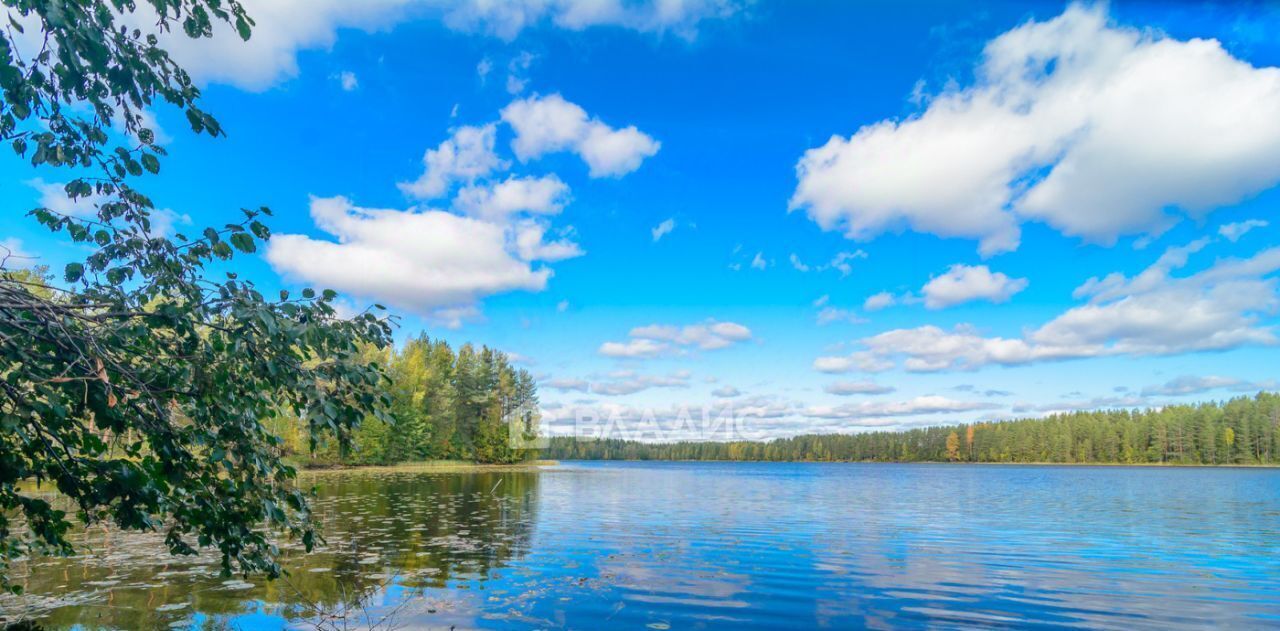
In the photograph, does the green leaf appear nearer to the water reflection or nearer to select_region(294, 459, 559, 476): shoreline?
the water reflection

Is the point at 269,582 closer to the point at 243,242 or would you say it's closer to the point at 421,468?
the point at 243,242

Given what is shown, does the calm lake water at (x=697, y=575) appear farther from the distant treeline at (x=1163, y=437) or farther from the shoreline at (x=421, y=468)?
the distant treeline at (x=1163, y=437)

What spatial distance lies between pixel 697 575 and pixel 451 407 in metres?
85.0

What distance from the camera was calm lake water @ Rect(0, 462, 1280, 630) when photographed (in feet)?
44.7

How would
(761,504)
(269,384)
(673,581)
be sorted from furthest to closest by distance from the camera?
(761,504) < (673,581) < (269,384)

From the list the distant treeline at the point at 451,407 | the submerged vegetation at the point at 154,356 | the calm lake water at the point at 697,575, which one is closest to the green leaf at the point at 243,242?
the submerged vegetation at the point at 154,356

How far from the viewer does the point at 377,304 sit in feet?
18.8

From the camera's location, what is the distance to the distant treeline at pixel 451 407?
3457 inches

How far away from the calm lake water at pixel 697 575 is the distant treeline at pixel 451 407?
189 feet

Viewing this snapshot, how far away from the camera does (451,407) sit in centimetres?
9738

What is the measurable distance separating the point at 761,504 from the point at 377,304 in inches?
1559

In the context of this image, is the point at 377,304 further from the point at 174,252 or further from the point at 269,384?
the point at 174,252

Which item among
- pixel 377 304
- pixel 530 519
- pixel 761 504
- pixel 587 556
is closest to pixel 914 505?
pixel 761 504

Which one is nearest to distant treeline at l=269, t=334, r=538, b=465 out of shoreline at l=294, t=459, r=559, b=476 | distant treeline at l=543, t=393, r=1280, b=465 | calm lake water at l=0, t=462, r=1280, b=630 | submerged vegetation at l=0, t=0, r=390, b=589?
shoreline at l=294, t=459, r=559, b=476
